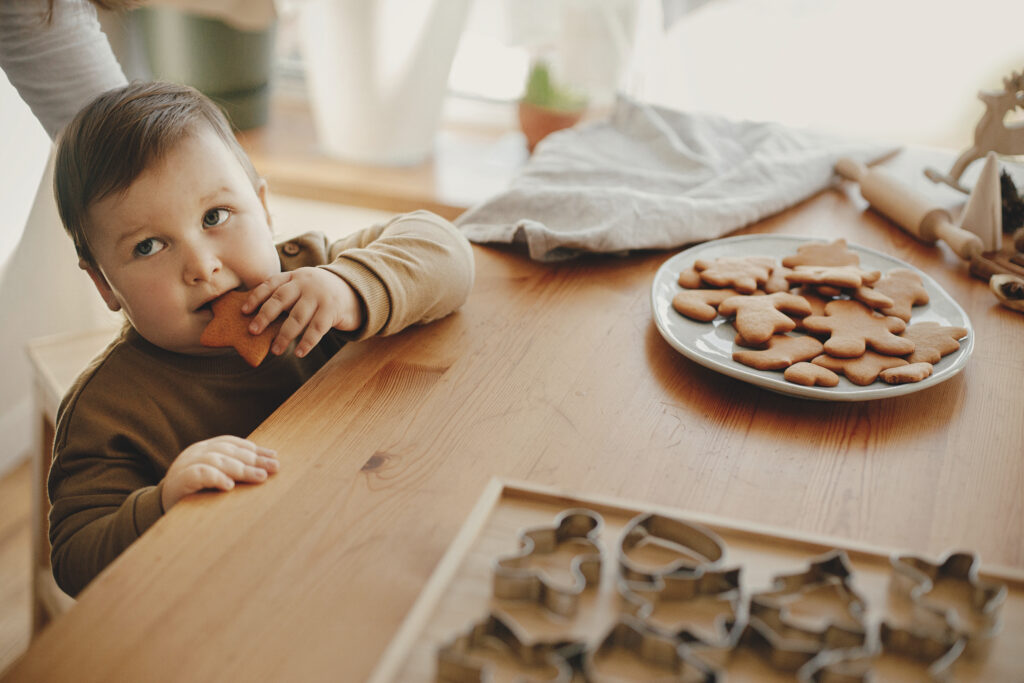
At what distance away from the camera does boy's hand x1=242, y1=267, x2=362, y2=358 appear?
847 mm

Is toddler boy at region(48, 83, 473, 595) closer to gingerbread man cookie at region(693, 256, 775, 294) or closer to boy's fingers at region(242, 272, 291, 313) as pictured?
boy's fingers at region(242, 272, 291, 313)

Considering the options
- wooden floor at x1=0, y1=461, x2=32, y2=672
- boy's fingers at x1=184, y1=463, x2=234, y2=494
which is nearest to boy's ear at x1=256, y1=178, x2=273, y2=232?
boy's fingers at x1=184, y1=463, x2=234, y2=494

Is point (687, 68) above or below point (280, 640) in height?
below

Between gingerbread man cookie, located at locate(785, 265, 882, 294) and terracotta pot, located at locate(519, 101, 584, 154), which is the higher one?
gingerbread man cookie, located at locate(785, 265, 882, 294)

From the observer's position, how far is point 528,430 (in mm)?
773

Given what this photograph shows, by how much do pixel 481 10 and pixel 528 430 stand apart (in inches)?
67.3

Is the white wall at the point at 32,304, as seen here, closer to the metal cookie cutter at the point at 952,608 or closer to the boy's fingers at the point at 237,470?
the boy's fingers at the point at 237,470

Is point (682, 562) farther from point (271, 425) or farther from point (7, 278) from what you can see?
point (7, 278)

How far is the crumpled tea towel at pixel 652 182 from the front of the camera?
1.13m

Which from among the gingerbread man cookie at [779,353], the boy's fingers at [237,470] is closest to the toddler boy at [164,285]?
the boy's fingers at [237,470]

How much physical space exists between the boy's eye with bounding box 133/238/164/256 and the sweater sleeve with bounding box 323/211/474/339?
0.17 m

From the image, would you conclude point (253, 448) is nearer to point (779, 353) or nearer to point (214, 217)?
point (214, 217)

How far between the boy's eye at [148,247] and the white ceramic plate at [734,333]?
20.4 inches

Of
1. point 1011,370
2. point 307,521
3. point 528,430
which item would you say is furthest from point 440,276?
point 1011,370
